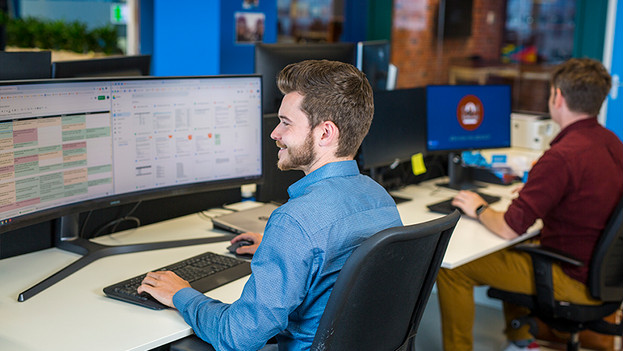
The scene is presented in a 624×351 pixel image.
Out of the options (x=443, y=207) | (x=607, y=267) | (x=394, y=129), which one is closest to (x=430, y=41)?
(x=394, y=129)

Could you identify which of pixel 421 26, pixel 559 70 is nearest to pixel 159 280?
pixel 559 70

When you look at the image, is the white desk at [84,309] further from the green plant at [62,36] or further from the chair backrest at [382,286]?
the green plant at [62,36]

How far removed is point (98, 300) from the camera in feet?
5.66

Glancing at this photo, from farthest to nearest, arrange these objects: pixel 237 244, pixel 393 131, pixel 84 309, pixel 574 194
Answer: pixel 393 131 → pixel 574 194 → pixel 237 244 → pixel 84 309

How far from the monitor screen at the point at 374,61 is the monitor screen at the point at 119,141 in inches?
43.1

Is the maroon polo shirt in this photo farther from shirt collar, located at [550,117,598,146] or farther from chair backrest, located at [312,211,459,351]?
chair backrest, located at [312,211,459,351]

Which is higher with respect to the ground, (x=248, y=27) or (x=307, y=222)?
(x=248, y=27)

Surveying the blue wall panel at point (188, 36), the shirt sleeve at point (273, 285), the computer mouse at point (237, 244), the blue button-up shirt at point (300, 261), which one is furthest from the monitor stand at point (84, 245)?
the blue wall panel at point (188, 36)

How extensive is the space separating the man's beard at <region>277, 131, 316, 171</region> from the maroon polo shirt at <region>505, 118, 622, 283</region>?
49.3 inches

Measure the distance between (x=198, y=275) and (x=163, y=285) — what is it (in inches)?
7.0

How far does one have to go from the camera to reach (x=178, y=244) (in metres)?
2.18

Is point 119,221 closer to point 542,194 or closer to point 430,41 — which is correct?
point 542,194

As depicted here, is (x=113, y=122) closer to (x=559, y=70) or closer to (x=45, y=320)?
(x=45, y=320)

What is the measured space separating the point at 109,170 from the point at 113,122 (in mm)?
138
